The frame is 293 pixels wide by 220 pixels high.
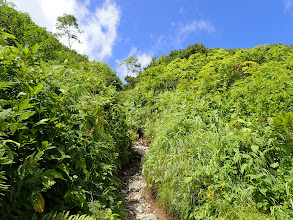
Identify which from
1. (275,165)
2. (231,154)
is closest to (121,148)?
(231,154)

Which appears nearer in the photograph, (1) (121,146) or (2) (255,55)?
(1) (121,146)

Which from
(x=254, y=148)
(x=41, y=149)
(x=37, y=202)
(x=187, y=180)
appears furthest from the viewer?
(x=187, y=180)

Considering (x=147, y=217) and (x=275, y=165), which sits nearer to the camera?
(x=275, y=165)

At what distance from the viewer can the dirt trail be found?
3.50m

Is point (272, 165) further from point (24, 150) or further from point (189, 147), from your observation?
point (24, 150)

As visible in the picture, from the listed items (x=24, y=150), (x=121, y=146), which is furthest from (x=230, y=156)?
(x=24, y=150)

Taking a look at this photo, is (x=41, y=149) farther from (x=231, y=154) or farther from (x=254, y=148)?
(x=254, y=148)

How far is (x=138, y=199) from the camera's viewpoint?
4.06 m

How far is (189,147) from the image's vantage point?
3.89m

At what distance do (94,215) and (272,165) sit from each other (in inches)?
108

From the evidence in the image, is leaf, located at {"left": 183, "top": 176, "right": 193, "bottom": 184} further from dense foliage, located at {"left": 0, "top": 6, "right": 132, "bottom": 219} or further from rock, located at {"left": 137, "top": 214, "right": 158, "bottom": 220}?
dense foliage, located at {"left": 0, "top": 6, "right": 132, "bottom": 219}

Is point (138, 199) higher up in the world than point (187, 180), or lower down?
lower down

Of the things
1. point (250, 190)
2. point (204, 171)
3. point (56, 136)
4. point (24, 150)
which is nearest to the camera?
point (24, 150)

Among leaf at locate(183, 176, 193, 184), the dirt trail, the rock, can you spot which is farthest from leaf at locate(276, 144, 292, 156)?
the rock
